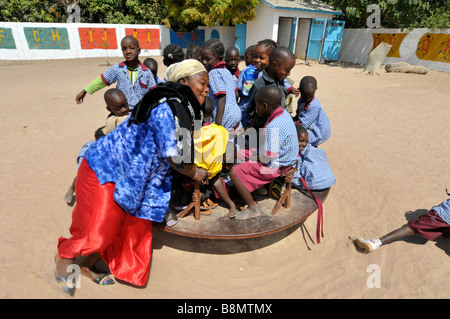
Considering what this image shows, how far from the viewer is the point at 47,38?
49.5 feet

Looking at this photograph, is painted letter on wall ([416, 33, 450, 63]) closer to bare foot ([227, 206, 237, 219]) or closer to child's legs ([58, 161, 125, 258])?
bare foot ([227, 206, 237, 219])

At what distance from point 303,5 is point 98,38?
38.7 ft

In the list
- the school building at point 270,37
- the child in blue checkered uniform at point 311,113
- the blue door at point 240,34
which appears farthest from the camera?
the blue door at point 240,34

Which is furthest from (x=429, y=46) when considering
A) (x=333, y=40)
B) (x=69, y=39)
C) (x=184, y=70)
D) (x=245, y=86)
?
(x=69, y=39)

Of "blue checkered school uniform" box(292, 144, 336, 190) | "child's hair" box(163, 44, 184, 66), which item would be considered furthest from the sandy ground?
"child's hair" box(163, 44, 184, 66)

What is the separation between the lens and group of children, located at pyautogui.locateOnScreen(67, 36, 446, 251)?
8.50 feet

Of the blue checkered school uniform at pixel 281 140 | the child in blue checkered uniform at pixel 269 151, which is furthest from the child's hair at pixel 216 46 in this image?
the blue checkered school uniform at pixel 281 140

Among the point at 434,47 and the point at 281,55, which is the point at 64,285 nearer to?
the point at 281,55

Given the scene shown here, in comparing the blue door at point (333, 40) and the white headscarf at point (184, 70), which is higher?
the white headscarf at point (184, 70)

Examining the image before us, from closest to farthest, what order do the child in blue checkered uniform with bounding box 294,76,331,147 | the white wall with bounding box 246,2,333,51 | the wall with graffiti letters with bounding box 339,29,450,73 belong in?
the child in blue checkered uniform with bounding box 294,76,331,147, the wall with graffiti letters with bounding box 339,29,450,73, the white wall with bounding box 246,2,333,51

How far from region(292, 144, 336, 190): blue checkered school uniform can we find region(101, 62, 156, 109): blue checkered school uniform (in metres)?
2.30

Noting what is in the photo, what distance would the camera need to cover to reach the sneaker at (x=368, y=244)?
9.30 ft

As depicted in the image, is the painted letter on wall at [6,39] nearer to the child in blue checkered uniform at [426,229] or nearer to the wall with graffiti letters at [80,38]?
the wall with graffiti letters at [80,38]

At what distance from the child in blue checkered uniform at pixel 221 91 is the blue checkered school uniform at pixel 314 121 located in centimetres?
85
